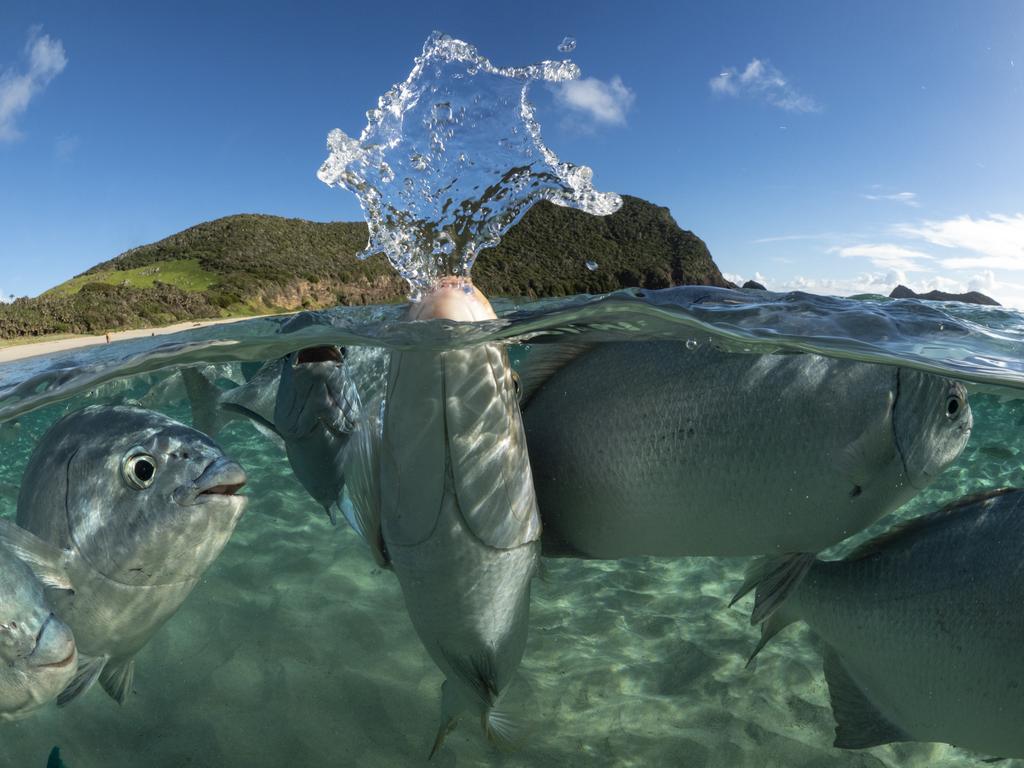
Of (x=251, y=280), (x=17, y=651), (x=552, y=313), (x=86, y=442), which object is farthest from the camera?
(x=251, y=280)

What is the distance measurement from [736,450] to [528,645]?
2.74 m

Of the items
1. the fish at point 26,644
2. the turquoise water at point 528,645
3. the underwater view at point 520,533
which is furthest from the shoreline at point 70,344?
the fish at point 26,644

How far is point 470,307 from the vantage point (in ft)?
9.11

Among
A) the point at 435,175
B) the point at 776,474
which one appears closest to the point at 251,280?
the point at 435,175

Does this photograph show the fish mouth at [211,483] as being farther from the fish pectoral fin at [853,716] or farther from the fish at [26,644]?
the fish pectoral fin at [853,716]

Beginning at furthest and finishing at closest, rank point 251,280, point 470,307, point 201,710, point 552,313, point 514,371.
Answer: point 251,280, point 552,313, point 201,710, point 514,371, point 470,307

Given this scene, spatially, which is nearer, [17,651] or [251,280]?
[17,651]

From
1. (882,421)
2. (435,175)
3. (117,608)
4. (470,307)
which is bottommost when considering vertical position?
(117,608)

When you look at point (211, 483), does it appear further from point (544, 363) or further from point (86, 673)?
point (544, 363)

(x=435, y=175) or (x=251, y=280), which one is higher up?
(x=251, y=280)

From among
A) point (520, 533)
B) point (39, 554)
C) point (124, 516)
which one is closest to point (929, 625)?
point (520, 533)

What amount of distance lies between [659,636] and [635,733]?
1.14 meters

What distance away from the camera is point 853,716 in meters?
3.14

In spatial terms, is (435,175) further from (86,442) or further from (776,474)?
(776,474)
